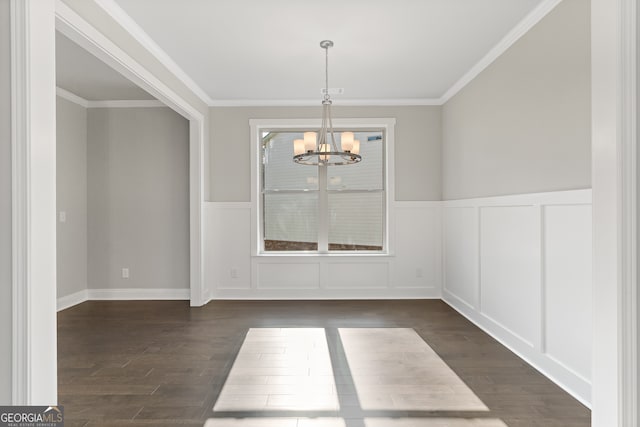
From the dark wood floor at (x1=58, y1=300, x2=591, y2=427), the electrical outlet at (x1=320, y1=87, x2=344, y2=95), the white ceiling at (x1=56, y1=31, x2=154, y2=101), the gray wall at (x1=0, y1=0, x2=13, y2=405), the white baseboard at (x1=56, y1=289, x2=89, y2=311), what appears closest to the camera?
the gray wall at (x1=0, y1=0, x2=13, y2=405)

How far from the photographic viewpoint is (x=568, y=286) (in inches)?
96.7

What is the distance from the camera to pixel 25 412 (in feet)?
4.54

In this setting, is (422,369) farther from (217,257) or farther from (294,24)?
(217,257)

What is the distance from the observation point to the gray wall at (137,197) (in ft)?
16.4

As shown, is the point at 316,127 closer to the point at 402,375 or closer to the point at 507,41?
the point at 507,41

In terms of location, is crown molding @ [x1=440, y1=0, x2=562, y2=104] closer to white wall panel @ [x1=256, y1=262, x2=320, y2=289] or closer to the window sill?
the window sill

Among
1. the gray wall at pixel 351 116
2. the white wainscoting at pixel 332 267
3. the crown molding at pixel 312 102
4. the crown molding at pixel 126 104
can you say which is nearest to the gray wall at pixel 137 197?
the crown molding at pixel 126 104

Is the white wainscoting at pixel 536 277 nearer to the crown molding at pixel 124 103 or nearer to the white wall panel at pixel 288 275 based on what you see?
the white wall panel at pixel 288 275

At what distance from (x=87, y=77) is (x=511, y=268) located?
4721 millimetres

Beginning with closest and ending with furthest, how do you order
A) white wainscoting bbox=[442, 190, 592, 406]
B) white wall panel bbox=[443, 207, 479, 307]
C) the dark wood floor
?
the dark wood floor → white wainscoting bbox=[442, 190, 592, 406] → white wall panel bbox=[443, 207, 479, 307]

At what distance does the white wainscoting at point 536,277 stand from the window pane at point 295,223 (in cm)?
200


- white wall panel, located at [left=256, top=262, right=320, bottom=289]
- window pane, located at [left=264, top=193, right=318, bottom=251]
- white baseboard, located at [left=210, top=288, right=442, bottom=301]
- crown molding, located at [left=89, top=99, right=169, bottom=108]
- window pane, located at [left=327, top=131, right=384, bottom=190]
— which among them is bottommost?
white baseboard, located at [left=210, top=288, right=442, bottom=301]

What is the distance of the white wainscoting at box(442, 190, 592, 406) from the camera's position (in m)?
2.34

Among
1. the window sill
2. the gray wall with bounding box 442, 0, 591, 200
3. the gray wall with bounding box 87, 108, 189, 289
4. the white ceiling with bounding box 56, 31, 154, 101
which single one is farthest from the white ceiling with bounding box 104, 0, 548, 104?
the window sill
